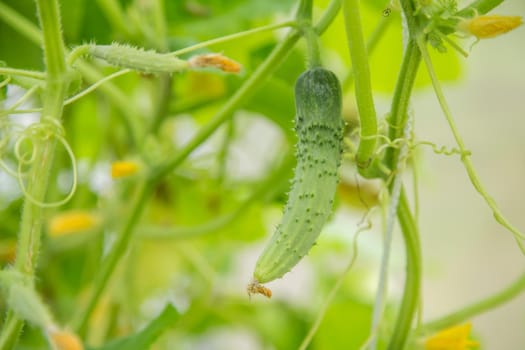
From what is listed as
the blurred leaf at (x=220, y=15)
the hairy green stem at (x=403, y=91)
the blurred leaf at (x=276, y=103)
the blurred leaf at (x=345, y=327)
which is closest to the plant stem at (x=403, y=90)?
the hairy green stem at (x=403, y=91)

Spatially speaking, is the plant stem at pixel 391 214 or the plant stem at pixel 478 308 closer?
the plant stem at pixel 391 214

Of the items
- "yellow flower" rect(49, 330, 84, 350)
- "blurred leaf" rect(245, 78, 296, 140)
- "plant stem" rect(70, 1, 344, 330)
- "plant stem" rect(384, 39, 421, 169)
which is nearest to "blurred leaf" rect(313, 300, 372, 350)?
"blurred leaf" rect(245, 78, 296, 140)

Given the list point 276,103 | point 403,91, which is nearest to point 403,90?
point 403,91

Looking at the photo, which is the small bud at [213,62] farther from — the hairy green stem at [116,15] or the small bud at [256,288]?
the hairy green stem at [116,15]

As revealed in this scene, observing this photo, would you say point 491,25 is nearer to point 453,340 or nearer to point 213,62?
point 213,62

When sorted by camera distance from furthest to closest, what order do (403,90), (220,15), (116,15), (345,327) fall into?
(345,327), (220,15), (116,15), (403,90)

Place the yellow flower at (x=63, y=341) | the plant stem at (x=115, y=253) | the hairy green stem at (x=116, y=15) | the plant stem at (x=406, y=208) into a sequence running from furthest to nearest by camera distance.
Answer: the hairy green stem at (x=116, y=15) → the plant stem at (x=115, y=253) → the plant stem at (x=406, y=208) → the yellow flower at (x=63, y=341)

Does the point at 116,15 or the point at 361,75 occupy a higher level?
the point at 116,15

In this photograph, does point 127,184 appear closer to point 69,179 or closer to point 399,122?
point 69,179
